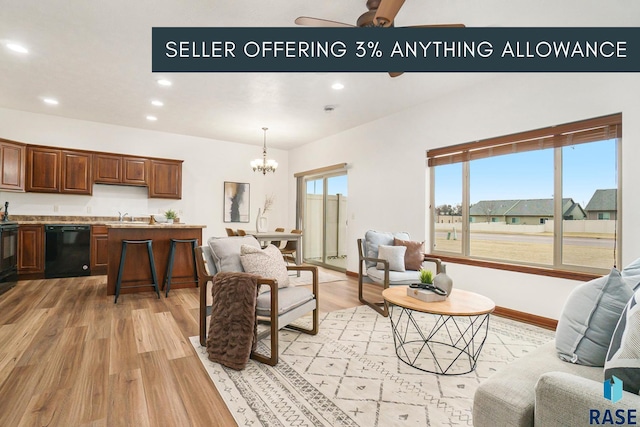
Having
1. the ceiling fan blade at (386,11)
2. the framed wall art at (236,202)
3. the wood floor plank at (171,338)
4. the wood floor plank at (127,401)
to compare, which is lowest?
the wood floor plank at (171,338)

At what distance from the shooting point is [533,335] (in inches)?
118

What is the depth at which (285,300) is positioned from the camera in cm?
250

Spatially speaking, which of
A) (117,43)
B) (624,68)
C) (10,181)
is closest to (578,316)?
(624,68)

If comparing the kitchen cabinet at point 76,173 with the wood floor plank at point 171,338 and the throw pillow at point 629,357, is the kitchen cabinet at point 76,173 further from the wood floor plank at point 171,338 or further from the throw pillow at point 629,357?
the throw pillow at point 629,357

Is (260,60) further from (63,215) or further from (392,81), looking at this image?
(63,215)

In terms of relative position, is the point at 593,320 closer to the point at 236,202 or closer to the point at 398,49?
the point at 398,49

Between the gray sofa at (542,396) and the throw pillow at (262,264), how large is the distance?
175cm

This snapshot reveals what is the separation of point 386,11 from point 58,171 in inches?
235

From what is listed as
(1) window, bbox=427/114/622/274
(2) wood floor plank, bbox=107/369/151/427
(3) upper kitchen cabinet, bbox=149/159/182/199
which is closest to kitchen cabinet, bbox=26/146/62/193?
(3) upper kitchen cabinet, bbox=149/159/182/199

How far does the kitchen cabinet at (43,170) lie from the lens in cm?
518

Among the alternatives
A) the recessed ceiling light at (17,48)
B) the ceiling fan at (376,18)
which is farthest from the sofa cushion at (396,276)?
the recessed ceiling light at (17,48)

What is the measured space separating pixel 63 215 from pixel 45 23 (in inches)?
156

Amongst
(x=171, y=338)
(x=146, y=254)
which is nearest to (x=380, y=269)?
(x=171, y=338)

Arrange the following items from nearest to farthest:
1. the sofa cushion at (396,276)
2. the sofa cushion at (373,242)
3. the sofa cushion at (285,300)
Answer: the sofa cushion at (285,300)
the sofa cushion at (396,276)
the sofa cushion at (373,242)
